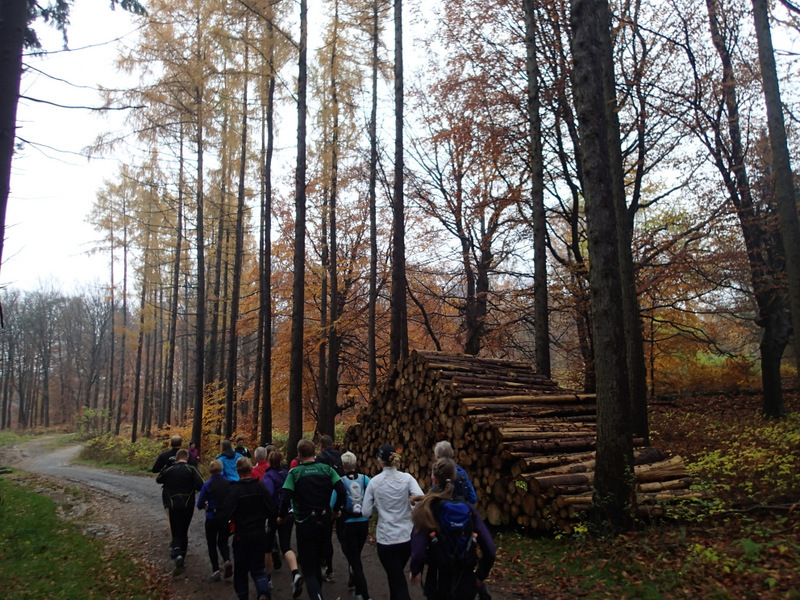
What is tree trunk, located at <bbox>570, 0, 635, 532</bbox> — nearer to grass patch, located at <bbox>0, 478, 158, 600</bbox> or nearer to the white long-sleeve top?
the white long-sleeve top

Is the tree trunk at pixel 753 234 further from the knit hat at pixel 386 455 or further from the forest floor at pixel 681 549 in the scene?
the knit hat at pixel 386 455

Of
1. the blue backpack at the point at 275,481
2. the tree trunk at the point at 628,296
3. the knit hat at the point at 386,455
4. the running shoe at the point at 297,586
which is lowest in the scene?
the running shoe at the point at 297,586

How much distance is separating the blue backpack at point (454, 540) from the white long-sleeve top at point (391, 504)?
33.4 inches

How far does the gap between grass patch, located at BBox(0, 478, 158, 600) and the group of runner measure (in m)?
0.94

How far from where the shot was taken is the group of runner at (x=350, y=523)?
450 centimetres

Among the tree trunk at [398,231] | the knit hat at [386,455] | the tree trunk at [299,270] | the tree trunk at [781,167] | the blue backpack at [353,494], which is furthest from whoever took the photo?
the tree trunk at [398,231]

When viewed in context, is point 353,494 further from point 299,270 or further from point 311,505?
point 299,270

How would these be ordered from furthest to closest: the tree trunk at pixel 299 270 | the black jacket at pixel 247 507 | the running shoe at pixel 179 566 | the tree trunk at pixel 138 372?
1. the tree trunk at pixel 138 372
2. the tree trunk at pixel 299 270
3. the running shoe at pixel 179 566
4. the black jacket at pixel 247 507

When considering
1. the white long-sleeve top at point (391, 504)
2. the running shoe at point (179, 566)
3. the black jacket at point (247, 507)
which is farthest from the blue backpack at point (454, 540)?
the running shoe at point (179, 566)

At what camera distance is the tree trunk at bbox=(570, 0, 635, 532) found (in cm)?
706

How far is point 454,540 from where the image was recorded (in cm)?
445

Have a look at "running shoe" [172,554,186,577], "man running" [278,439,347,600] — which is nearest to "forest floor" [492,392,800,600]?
"man running" [278,439,347,600]

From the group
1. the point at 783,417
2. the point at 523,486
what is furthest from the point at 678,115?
the point at 523,486

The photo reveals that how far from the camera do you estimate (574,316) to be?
17.1 metres
